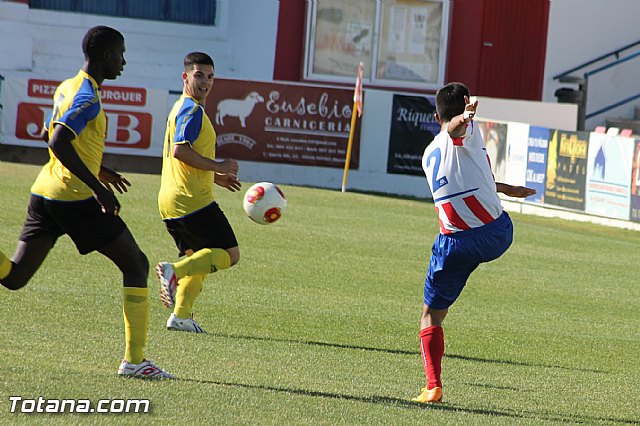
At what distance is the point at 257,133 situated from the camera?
995 inches

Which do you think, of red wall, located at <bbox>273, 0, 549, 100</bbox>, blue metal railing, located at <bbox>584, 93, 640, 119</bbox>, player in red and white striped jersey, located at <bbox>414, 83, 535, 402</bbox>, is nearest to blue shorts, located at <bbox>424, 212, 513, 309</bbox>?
player in red and white striped jersey, located at <bbox>414, 83, 535, 402</bbox>

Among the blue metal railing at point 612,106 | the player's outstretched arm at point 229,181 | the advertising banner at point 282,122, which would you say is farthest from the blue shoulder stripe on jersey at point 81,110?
the blue metal railing at point 612,106

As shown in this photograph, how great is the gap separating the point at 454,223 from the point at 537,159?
1604cm

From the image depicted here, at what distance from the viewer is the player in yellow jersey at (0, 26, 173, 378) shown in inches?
262

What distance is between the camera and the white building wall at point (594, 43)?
34.1 meters

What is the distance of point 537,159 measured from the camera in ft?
74.8

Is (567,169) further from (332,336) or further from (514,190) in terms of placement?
(514,190)

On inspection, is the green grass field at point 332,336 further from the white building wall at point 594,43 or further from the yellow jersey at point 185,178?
the white building wall at point 594,43

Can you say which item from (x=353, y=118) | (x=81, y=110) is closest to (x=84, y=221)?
(x=81, y=110)

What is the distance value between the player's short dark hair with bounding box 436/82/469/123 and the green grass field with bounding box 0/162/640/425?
5.65 feet

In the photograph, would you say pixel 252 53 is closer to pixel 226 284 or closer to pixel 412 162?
pixel 412 162

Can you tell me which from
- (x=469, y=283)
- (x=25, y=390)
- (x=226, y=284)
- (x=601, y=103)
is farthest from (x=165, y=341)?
(x=601, y=103)

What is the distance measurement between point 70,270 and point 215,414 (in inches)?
231

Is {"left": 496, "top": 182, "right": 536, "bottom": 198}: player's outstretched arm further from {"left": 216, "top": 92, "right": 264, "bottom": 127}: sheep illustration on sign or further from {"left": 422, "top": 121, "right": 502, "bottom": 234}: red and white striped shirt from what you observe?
{"left": 216, "top": 92, "right": 264, "bottom": 127}: sheep illustration on sign
